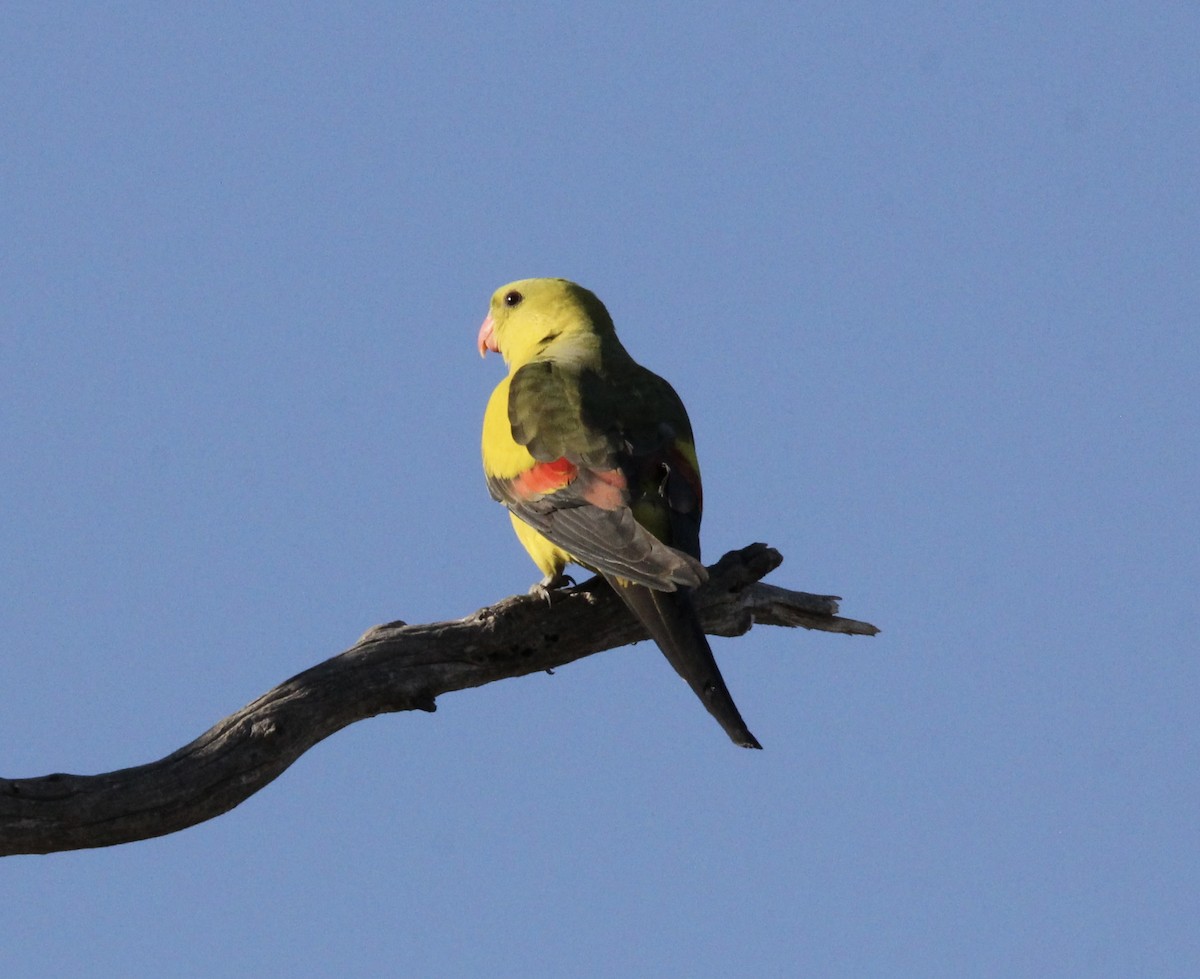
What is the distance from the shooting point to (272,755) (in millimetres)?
5785

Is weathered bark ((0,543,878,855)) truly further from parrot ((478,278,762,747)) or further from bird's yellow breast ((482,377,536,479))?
bird's yellow breast ((482,377,536,479))

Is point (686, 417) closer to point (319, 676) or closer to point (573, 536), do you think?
point (573, 536)

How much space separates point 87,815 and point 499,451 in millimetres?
2380

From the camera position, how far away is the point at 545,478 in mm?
6453

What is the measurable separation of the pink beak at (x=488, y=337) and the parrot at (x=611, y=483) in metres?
0.69

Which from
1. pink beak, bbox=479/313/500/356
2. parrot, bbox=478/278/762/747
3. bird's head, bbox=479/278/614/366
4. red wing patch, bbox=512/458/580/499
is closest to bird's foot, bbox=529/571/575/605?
parrot, bbox=478/278/762/747

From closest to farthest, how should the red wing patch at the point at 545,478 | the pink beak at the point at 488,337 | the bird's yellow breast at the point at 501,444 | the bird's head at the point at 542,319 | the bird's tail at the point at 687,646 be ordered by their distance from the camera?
the bird's tail at the point at 687,646
the red wing patch at the point at 545,478
the bird's yellow breast at the point at 501,444
the bird's head at the point at 542,319
the pink beak at the point at 488,337

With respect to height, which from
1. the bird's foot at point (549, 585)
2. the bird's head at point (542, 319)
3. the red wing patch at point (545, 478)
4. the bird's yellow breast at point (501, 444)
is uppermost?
the bird's head at point (542, 319)

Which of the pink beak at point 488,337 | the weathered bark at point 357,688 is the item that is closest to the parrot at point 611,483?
the weathered bark at point 357,688

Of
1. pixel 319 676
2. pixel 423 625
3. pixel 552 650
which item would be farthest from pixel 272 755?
pixel 552 650

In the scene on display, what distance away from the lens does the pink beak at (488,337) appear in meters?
8.28

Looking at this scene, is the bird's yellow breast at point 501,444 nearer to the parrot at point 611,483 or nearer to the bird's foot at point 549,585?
the parrot at point 611,483

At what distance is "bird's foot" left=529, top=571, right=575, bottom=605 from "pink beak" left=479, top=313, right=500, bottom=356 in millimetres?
1956

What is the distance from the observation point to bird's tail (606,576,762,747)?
5891 mm
